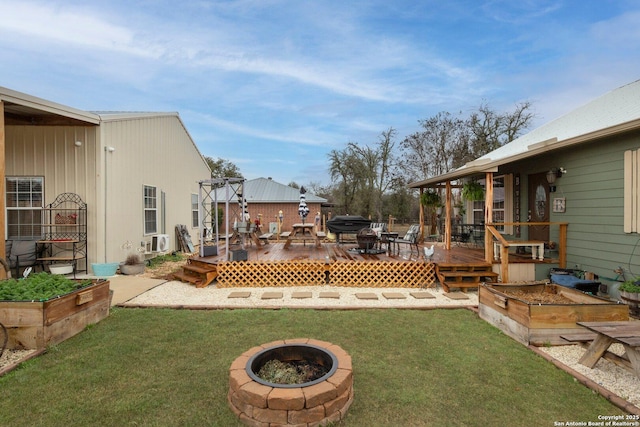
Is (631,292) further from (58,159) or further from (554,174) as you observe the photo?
(58,159)

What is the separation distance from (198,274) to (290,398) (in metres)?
6.28

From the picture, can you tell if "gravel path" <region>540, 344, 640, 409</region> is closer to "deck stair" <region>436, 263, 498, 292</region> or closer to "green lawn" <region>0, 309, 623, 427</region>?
"green lawn" <region>0, 309, 623, 427</region>

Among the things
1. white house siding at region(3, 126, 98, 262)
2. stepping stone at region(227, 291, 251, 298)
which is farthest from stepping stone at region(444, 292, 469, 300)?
white house siding at region(3, 126, 98, 262)

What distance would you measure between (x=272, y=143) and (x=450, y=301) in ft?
87.6

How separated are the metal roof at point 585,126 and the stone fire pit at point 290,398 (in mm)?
6103

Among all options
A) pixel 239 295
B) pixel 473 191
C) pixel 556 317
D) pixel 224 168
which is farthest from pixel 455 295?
pixel 224 168

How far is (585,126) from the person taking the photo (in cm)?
768

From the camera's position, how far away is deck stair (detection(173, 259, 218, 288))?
7.52 m

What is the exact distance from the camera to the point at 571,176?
7.20m

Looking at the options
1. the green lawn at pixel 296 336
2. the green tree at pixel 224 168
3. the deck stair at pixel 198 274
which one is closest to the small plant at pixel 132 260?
the deck stair at pixel 198 274

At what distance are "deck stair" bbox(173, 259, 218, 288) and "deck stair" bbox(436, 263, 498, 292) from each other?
5.09m

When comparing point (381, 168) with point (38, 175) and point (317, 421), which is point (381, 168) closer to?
point (38, 175)

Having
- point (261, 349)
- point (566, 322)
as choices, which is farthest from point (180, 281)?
point (566, 322)

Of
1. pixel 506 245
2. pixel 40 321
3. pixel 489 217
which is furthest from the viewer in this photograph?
pixel 489 217
